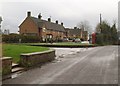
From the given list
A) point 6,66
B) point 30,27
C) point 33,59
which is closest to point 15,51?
point 33,59

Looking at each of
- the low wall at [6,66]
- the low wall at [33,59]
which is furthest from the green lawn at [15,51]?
the low wall at [6,66]

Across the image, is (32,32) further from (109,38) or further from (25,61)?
(25,61)

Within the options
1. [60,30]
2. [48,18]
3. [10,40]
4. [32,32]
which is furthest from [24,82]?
[60,30]

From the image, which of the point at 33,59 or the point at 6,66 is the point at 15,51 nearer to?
the point at 33,59

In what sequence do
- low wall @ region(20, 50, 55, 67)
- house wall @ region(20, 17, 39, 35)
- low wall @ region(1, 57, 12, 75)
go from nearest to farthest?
low wall @ region(1, 57, 12, 75)
low wall @ region(20, 50, 55, 67)
house wall @ region(20, 17, 39, 35)

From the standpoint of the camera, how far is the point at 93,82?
10.2 metres

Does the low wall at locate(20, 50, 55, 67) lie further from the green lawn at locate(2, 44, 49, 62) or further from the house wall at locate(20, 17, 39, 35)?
the house wall at locate(20, 17, 39, 35)

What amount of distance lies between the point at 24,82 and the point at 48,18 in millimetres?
93670

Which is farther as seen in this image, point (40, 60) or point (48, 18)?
point (48, 18)

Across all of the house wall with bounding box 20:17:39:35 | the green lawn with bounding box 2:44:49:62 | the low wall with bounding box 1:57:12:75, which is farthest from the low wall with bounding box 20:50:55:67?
the house wall with bounding box 20:17:39:35

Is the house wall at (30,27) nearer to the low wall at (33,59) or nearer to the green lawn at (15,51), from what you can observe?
the green lawn at (15,51)

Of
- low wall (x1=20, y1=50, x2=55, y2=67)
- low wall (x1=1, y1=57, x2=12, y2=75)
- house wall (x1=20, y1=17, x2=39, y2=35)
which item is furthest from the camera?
house wall (x1=20, y1=17, x2=39, y2=35)

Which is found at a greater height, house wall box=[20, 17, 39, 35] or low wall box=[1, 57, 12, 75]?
house wall box=[20, 17, 39, 35]

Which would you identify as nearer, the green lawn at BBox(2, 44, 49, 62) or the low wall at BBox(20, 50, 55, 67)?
the low wall at BBox(20, 50, 55, 67)
